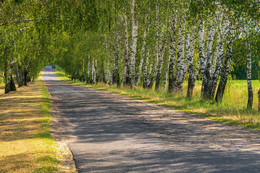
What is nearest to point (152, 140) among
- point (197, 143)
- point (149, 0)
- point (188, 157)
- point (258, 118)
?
point (197, 143)

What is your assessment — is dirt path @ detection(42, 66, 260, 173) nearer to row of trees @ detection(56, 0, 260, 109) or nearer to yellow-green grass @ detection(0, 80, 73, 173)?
yellow-green grass @ detection(0, 80, 73, 173)

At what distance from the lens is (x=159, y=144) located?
921cm

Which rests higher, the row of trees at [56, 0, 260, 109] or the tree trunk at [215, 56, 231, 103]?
the row of trees at [56, 0, 260, 109]

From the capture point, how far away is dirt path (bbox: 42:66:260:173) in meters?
7.11

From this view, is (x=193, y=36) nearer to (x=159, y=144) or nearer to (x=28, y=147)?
(x=159, y=144)

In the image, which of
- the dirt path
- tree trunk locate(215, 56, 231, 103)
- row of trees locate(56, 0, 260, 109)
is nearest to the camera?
the dirt path

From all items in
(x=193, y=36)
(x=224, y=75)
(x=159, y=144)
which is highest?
(x=193, y=36)

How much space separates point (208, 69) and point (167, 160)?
13462mm

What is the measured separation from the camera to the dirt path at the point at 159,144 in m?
7.11

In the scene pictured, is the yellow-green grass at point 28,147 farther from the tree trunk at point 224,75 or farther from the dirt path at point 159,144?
the tree trunk at point 224,75

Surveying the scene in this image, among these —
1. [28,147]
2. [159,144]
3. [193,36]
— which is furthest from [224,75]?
[28,147]

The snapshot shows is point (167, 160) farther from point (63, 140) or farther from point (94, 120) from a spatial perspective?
point (94, 120)

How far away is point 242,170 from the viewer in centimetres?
664

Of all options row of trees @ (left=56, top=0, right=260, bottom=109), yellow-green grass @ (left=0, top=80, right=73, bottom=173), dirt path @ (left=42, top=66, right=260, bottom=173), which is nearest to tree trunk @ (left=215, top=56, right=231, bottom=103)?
row of trees @ (left=56, top=0, right=260, bottom=109)
